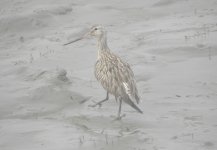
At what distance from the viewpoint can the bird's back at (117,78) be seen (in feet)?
31.0

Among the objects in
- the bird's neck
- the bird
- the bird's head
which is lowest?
the bird

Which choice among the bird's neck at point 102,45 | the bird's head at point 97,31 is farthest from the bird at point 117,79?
the bird's head at point 97,31

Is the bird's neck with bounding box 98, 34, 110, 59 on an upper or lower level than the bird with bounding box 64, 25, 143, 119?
upper

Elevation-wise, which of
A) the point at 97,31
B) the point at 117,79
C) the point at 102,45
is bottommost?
the point at 117,79

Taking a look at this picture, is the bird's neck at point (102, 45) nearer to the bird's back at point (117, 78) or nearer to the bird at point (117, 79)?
the bird at point (117, 79)

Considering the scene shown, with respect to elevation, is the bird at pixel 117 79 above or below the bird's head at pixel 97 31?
below

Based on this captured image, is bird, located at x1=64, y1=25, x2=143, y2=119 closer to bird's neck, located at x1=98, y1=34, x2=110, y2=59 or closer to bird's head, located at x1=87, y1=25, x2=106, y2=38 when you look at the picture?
bird's neck, located at x1=98, y1=34, x2=110, y2=59

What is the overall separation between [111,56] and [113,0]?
7.54 m

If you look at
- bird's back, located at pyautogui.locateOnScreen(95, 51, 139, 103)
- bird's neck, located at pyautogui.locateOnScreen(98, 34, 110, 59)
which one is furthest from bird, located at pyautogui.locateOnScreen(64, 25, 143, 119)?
bird's neck, located at pyautogui.locateOnScreen(98, 34, 110, 59)

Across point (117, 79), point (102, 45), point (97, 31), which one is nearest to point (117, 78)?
point (117, 79)

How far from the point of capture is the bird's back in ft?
31.0

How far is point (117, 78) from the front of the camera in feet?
31.8

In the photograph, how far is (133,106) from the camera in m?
9.36

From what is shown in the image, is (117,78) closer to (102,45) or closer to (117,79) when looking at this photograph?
(117,79)
